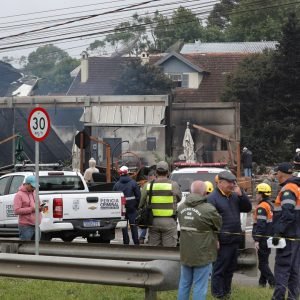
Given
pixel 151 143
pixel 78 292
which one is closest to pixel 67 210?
pixel 78 292

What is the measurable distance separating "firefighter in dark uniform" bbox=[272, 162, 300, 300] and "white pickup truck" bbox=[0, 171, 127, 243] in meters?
8.58

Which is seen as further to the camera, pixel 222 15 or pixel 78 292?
pixel 222 15

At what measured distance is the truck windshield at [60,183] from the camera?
21.5m

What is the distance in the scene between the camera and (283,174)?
37.9 ft

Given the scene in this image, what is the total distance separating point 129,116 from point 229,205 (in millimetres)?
30021

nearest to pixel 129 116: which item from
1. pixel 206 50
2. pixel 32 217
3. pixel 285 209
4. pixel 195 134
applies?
pixel 195 134

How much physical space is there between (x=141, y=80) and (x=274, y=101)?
48.5 feet

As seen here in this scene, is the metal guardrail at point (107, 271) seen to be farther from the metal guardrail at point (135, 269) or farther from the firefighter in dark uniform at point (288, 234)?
the firefighter in dark uniform at point (288, 234)

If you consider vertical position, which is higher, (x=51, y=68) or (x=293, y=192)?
(x=51, y=68)

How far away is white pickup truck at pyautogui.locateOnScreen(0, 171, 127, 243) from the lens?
64.5ft

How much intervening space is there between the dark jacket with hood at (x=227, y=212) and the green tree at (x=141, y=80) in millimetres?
50049

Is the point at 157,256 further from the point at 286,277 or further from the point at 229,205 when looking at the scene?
the point at 286,277

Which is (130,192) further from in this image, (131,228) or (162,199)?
(162,199)

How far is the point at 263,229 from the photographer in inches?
549
